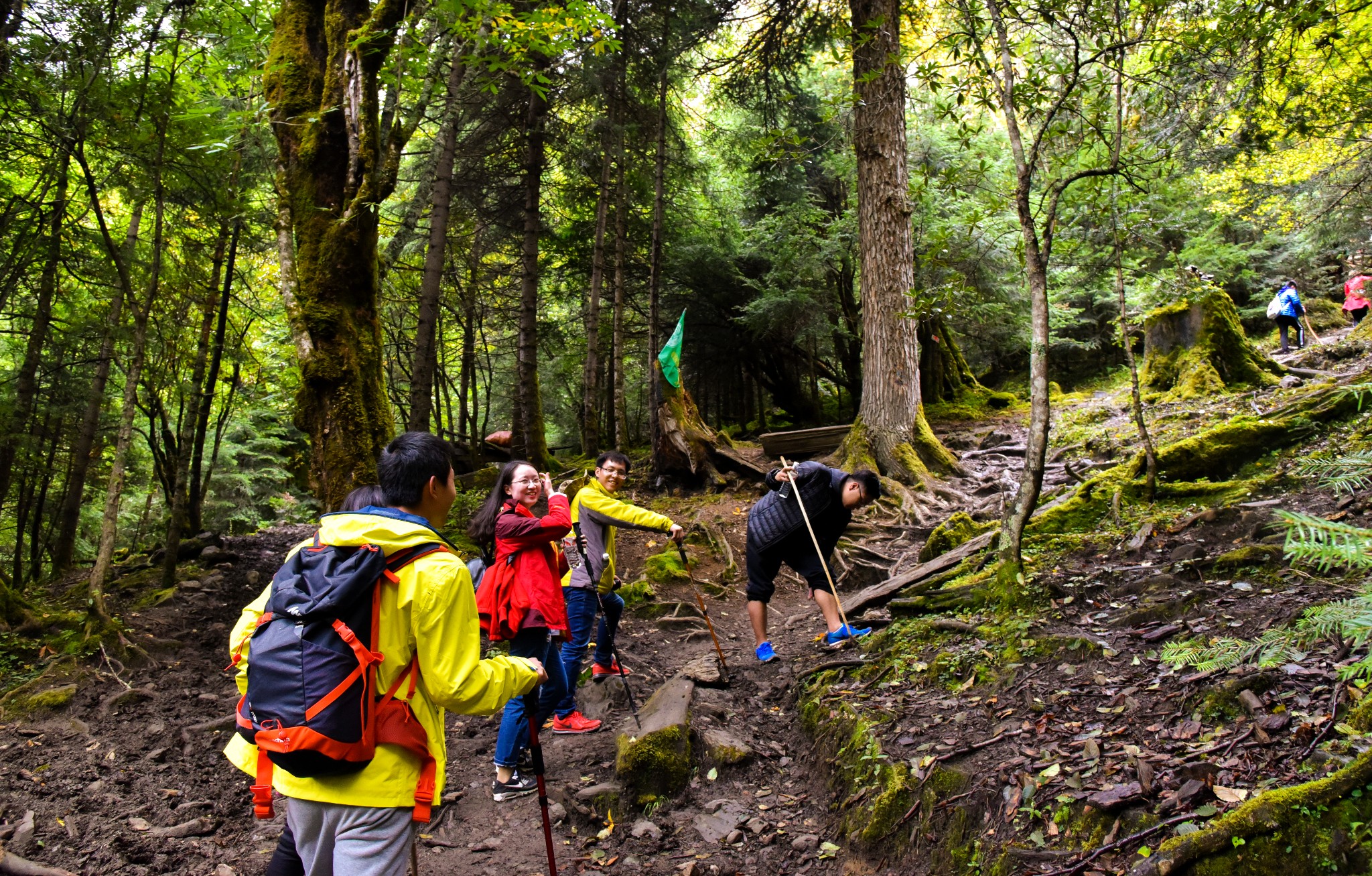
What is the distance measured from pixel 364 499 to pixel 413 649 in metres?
0.62

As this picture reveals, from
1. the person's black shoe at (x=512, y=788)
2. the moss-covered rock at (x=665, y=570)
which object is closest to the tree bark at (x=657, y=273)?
the moss-covered rock at (x=665, y=570)

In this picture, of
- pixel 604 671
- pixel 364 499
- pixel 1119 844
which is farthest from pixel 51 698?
pixel 1119 844

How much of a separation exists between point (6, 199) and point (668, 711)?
27.5ft

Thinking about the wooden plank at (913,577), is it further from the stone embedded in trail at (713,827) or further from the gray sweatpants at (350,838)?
the gray sweatpants at (350,838)

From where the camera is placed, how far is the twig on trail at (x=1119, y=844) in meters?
2.30

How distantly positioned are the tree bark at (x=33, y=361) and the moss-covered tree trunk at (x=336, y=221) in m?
3.02

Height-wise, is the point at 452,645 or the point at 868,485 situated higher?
the point at 868,485

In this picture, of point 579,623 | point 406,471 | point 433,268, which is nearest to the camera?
point 406,471

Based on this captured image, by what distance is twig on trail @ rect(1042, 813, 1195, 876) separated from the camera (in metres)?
2.30

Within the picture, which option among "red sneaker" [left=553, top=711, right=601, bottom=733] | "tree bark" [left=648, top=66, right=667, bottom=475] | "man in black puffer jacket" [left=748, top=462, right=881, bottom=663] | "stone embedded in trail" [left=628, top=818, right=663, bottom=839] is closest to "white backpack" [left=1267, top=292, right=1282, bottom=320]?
"tree bark" [left=648, top=66, right=667, bottom=475]

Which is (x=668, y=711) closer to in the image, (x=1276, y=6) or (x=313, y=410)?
(x=313, y=410)

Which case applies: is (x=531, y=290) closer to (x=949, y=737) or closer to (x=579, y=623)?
(x=579, y=623)

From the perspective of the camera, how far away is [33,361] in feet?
28.7

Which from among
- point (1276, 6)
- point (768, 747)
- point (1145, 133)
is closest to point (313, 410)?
point (768, 747)
